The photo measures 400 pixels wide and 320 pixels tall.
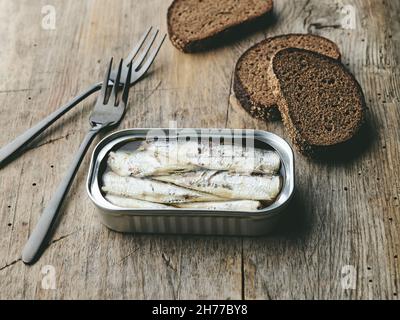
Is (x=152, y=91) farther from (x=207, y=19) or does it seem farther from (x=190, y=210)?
(x=190, y=210)

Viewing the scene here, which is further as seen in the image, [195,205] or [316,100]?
[316,100]

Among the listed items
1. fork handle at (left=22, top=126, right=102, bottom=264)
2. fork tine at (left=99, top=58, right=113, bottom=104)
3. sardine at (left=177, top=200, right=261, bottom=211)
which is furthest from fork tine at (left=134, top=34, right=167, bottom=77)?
sardine at (left=177, top=200, right=261, bottom=211)

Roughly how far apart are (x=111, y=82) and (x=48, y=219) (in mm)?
596

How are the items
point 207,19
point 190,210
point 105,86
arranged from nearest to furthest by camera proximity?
1. point 190,210
2. point 105,86
3. point 207,19

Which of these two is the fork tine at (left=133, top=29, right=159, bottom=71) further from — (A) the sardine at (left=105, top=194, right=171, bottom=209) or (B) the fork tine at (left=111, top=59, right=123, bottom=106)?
(A) the sardine at (left=105, top=194, right=171, bottom=209)

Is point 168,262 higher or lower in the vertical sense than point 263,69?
lower

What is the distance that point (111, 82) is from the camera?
223 cm

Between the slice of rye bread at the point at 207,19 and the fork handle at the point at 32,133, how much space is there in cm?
44

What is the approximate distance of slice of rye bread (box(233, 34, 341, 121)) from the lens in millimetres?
2121

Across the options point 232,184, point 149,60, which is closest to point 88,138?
point 149,60

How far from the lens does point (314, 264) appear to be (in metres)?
1.78

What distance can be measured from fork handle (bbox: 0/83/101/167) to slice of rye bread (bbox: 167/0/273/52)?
44 cm

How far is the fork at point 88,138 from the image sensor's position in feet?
5.98
